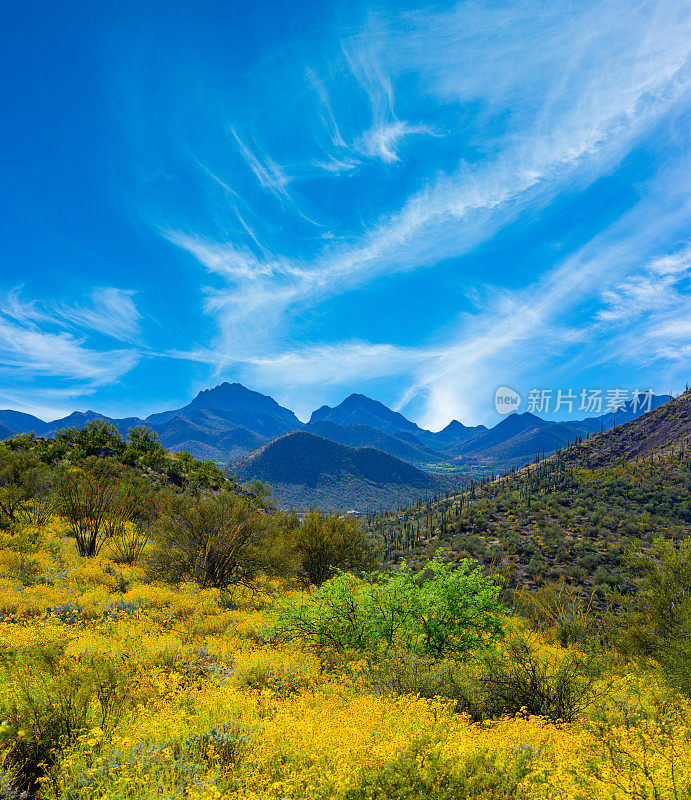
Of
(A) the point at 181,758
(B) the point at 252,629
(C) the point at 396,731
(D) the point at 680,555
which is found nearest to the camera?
(A) the point at 181,758

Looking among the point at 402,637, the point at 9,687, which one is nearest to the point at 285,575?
the point at 402,637

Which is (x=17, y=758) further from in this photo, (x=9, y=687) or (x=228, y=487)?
(x=228, y=487)

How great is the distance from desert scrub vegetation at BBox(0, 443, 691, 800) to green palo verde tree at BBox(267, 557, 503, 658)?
5cm

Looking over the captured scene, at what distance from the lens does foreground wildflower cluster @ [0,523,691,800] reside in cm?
408

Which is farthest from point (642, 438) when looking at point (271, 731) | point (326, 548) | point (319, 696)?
point (271, 731)

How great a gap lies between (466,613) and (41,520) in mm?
18888

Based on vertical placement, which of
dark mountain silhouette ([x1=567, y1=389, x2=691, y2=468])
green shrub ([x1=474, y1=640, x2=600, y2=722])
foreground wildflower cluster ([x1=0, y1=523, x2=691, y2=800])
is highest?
dark mountain silhouette ([x1=567, y1=389, x2=691, y2=468])

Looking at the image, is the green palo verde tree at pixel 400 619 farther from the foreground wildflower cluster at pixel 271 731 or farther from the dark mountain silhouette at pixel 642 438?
the dark mountain silhouette at pixel 642 438

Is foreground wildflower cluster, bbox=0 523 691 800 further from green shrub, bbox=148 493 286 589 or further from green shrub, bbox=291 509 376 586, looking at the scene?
green shrub, bbox=291 509 376 586

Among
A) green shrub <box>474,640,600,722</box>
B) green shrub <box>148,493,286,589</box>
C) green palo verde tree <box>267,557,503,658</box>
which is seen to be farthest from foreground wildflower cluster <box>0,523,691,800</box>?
green shrub <box>148,493,286,589</box>

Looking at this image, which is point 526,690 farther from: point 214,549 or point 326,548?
point 326,548

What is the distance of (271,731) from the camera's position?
4.93m

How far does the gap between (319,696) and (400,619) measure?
114 inches

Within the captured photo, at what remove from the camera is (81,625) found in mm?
8703
